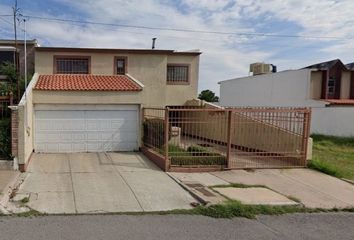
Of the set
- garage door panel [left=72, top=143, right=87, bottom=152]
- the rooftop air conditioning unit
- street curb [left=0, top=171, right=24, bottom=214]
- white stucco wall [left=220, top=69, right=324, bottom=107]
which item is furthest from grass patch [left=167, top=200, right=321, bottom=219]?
the rooftop air conditioning unit

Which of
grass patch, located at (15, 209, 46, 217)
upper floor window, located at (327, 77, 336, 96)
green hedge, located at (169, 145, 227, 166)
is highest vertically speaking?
upper floor window, located at (327, 77, 336, 96)

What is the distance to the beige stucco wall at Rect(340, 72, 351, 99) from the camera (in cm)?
2758

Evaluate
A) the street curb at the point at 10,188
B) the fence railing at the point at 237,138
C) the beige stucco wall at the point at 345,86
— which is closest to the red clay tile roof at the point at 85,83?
the fence railing at the point at 237,138

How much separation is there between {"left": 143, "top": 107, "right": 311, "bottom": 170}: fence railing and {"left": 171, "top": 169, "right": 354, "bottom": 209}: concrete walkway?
67cm

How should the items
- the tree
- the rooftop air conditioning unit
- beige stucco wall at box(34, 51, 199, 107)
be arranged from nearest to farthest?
beige stucco wall at box(34, 51, 199, 107) < the rooftop air conditioning unit < the tree

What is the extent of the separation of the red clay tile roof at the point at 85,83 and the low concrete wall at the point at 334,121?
14.3 m

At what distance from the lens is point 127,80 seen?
1706 centimetres

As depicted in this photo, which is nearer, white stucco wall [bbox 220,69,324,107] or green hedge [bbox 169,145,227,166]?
green hedge [bbox 169,145,227,166]

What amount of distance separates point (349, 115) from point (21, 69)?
20.3 meters

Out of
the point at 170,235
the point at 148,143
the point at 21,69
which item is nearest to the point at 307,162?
the point at 148,143

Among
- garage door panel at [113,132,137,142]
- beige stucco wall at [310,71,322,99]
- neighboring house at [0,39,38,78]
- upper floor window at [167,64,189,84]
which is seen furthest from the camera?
beige stucco wall at [310,71,322,99]

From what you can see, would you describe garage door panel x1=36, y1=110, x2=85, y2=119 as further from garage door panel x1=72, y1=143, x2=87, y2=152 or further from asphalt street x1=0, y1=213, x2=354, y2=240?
asphalt street x1=0, y1=213, x2=354, y2=240

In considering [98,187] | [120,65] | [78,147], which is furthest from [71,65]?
[98,187]

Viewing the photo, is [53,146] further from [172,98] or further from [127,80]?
[172,98]
